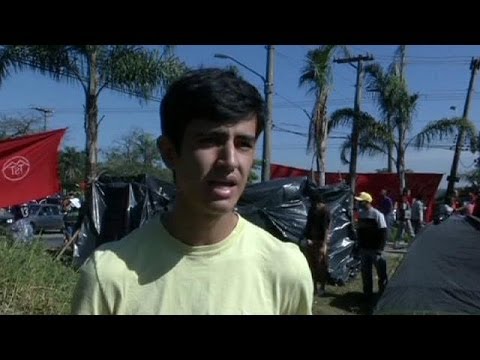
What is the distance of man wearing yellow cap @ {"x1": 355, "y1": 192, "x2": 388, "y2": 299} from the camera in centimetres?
944

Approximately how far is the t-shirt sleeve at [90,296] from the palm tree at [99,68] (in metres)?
9.84

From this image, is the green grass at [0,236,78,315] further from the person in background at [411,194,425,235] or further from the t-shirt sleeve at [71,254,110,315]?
the person in background at [411,194,425,235]

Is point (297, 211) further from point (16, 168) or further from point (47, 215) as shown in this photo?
point (47, 215)

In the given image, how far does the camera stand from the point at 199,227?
147 centimetres

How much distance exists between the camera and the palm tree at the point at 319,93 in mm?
17016

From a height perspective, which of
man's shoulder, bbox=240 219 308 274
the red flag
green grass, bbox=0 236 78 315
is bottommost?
green grass, bbox=0 236 78 315

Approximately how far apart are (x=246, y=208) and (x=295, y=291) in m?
8.87

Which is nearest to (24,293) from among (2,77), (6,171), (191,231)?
(6,171)

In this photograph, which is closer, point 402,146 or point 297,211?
point 297,211

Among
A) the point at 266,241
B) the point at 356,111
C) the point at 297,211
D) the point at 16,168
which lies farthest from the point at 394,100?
the point at 266,241

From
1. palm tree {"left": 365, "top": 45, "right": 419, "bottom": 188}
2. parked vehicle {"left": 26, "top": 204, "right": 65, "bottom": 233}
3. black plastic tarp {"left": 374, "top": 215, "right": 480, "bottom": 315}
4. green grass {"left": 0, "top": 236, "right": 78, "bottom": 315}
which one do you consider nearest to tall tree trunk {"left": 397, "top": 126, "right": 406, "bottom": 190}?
palm tree {"left": 365, "top": 45, "right": 419, "bottom": 188}

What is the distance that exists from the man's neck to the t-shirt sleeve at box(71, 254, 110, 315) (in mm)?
190

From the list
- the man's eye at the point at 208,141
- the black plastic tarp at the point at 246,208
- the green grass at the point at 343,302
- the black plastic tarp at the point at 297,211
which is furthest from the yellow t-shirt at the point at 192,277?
the black plastic tarp at the point at 246,208
